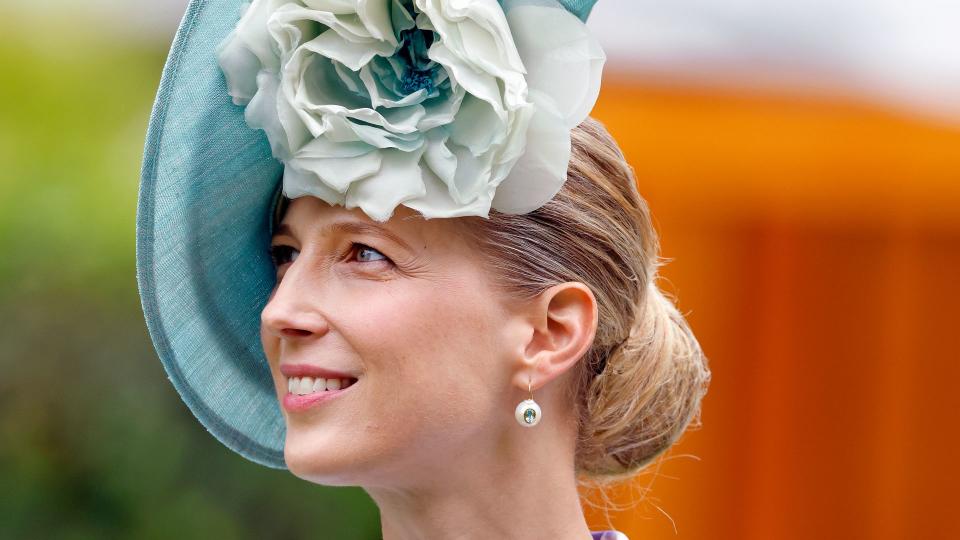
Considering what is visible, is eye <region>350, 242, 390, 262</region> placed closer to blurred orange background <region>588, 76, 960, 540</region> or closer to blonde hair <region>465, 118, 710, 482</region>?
blonde hair <region>465, 118, 710, 482</region>

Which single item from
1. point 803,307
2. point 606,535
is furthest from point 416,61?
point 803,307

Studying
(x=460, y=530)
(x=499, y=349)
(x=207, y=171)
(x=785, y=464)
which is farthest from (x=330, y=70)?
(x=785, y=464)

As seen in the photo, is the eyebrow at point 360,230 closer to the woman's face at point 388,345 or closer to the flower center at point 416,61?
the woman's face at point 388,345

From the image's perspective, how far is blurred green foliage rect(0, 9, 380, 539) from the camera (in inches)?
130

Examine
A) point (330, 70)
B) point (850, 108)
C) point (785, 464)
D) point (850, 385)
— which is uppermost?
point (850, 108)

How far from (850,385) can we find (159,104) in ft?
7.91

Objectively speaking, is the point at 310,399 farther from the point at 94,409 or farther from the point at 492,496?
the point at 94,409

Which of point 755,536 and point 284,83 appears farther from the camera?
point 755,536

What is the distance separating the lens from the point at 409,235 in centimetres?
170

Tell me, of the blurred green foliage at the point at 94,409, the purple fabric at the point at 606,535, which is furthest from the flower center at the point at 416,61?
the blurred green foliage at the point at 94,409

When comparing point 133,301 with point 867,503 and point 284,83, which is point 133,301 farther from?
point 867,503

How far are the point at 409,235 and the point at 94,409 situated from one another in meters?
1.94

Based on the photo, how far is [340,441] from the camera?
1.66m

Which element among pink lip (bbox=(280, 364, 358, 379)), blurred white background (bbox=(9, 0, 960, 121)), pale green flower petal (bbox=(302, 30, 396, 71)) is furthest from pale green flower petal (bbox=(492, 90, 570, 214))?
blurred white background (bbox=(9, 0, 960, 121))
